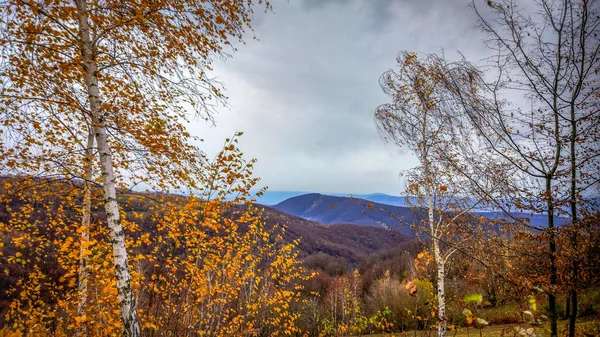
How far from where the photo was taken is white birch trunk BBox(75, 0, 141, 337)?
402cm

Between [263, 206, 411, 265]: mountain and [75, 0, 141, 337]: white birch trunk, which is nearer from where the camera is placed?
[75, 0, 141, 337]: white birch trunk

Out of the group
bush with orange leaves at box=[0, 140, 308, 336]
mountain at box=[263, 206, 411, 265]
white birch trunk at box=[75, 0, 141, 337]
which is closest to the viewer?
white birch trunk at box=[75, 0, 141, 337]

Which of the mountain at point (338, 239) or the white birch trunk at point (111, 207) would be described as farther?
the mountain at point (338, 239)

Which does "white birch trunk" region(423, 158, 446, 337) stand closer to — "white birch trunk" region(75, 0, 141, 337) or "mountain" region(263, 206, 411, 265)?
"white birch trunk" region(75, 0, 141, 337)

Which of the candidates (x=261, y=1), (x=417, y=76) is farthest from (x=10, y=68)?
→ (x=417, y=76)

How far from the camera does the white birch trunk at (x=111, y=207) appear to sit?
402cm

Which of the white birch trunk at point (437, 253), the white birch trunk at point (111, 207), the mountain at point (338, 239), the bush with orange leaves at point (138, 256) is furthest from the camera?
the mountain at point (338, 239)

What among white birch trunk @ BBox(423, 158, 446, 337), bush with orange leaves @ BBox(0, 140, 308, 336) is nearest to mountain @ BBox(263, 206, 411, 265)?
white birch trunk @ BBox(423, 158, 446, 337)

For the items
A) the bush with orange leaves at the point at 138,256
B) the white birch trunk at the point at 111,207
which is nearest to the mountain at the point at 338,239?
the bush with orange leaves at the point at 138,256

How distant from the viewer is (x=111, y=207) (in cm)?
412

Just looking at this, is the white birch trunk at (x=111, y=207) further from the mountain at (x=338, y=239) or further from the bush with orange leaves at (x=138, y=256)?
the mountain at (x=338, y=239)

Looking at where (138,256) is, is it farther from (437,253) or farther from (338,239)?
(338,239)

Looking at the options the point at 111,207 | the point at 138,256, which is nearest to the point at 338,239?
the point at 138,256

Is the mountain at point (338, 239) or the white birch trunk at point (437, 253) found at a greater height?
the white birch trunk at point (437, 253)
